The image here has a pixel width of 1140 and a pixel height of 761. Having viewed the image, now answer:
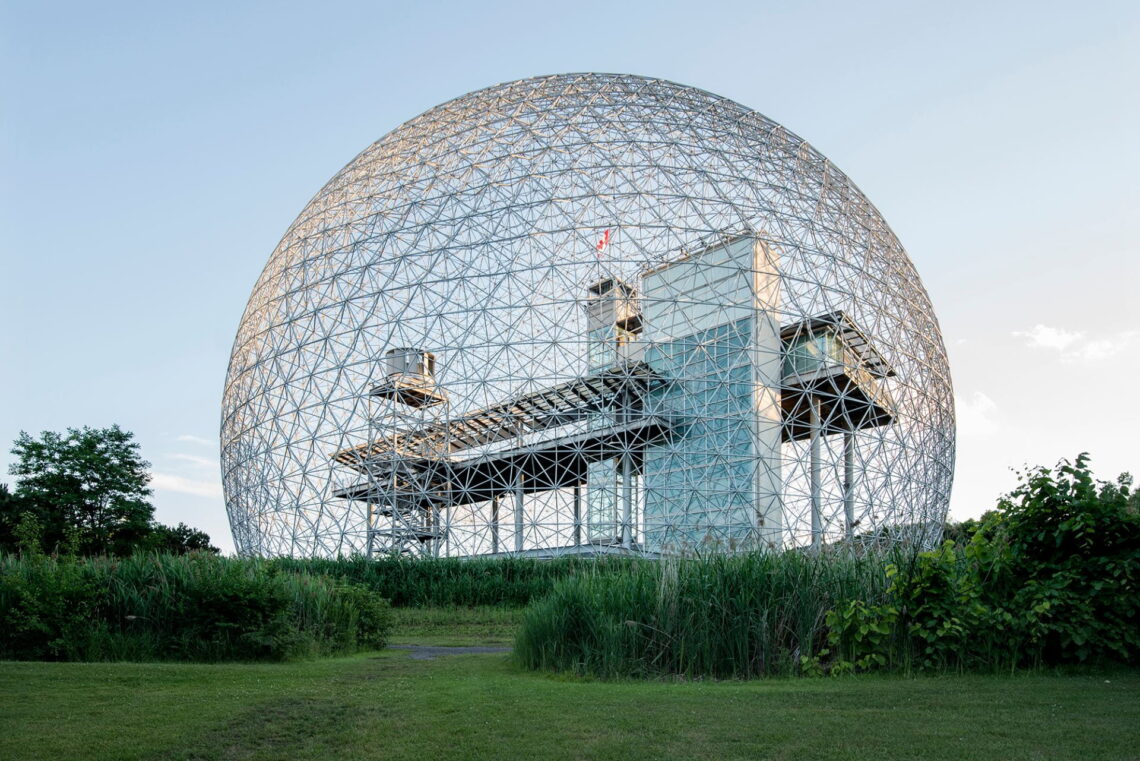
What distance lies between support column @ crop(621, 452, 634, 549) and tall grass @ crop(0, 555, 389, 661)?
1417cm

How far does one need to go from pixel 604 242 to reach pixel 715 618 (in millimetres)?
18429

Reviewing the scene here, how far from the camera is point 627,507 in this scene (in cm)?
2531

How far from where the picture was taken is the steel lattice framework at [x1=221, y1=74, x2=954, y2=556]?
Result: 25609 mm

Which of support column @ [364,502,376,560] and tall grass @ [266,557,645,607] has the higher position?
support column @ [364,502,376,560]

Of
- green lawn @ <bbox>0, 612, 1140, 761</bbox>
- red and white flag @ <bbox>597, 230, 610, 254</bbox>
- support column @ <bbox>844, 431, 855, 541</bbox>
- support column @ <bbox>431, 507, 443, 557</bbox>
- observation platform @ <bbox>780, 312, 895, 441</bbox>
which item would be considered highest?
red and white flag @ <bbox>597, 230, 610, 254</bbox>

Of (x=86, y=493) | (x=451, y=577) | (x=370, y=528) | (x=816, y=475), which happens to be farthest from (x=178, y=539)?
(x=816, y=475)

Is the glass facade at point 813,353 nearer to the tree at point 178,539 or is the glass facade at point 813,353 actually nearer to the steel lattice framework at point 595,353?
the steel lattice framework at point 595,353

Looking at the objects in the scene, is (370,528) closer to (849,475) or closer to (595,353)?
(595,353)

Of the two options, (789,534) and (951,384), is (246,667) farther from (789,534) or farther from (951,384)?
(951,384)

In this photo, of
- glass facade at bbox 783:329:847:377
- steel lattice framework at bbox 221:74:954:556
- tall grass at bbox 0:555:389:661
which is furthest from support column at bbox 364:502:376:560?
tall grass at bbox 0:555:389:661

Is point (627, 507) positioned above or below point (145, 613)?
Answer: above

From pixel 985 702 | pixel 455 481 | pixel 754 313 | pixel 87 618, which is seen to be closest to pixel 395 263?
pixel 455 481

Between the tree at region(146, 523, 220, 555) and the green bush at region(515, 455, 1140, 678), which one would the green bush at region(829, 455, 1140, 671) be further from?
the tree at region(146, 523, 220, 555)

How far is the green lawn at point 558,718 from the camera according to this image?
5.80 m
